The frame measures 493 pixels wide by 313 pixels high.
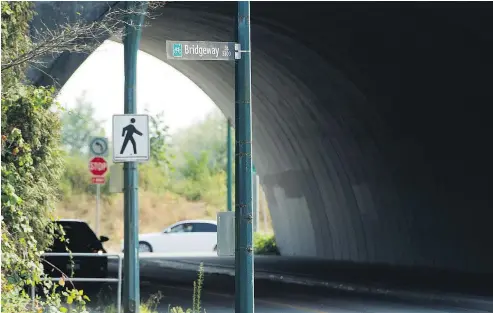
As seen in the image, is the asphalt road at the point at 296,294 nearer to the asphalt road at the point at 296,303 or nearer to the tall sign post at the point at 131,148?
the asphalt road at the point at 296,303

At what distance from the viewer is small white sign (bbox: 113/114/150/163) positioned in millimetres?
18781

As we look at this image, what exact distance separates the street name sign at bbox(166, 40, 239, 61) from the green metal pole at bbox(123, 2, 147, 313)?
13.4 feet

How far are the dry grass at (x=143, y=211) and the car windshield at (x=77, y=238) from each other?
1653 inches

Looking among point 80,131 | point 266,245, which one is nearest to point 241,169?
point 266,245

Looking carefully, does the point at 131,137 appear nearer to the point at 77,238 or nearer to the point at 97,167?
the point at 77,238

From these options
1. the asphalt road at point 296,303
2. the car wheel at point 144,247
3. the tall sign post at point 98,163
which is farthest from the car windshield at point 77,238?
the car wheel at point 144,247

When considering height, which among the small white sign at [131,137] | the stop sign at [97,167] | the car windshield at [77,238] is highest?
the stop sign at [97,167]

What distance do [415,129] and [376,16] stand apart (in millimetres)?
3708

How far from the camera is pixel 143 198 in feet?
263

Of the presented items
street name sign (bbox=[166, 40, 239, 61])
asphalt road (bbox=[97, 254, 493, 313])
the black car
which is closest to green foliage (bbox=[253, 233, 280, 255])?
asphalt road (bbox=[97, 254, 493, 313])

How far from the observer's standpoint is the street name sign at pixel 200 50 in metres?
15.0

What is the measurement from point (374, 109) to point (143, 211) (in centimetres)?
4758

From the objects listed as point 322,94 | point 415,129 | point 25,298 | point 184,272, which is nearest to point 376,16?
point 415,129

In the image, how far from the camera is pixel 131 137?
18.9 meters
